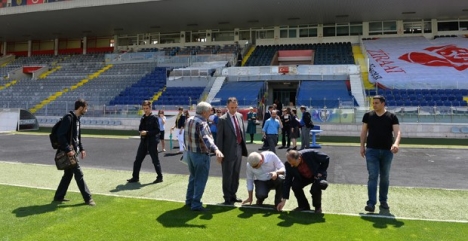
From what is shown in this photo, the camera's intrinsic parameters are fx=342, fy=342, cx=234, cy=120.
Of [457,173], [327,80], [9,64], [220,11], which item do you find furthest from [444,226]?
[9,64]

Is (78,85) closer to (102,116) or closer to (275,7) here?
(102,116)

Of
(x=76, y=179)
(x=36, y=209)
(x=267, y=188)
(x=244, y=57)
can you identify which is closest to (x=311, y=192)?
(x=267, y=188)

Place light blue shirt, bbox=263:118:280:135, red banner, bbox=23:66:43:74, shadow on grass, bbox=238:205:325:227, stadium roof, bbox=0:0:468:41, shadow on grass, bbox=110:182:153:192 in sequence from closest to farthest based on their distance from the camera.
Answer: shadow on grass, bbox=238:205:325:227
shadow on grass, bbox=110:182:153:192
light blue shirt, bbox=263:118:280:135
stadium roof, bbox=0:0:468:41
red banner, bbox=23:66:43:74

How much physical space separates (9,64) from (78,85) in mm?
→ 16344

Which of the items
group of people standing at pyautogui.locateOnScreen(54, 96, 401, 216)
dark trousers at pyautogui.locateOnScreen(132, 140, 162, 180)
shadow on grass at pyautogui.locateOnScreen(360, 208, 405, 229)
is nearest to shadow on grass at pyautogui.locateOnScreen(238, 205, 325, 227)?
group of people standing at pyautogui.locateOnScreen(54, 96, 401, 216)

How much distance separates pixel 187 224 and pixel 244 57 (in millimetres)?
29078

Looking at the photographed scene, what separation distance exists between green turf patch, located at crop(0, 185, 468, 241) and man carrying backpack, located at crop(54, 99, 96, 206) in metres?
0.22

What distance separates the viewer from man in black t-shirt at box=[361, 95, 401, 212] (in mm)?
5324

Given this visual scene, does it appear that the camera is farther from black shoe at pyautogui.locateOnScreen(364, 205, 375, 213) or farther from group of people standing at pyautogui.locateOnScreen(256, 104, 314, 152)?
group of people standing at pyautogui.locateOnScreen(256, 104, 314, 152)

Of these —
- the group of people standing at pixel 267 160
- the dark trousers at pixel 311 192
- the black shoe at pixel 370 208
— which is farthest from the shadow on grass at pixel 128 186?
the black shoe at pixel 370 208

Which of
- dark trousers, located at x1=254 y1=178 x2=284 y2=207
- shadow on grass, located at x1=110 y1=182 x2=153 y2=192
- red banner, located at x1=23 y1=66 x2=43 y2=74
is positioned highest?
red banner, located at x1=23 y1=66 x2=43 y2=74

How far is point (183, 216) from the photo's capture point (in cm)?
504

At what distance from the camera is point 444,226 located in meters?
4.57

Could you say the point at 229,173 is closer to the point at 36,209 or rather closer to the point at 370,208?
the point at 370,208
